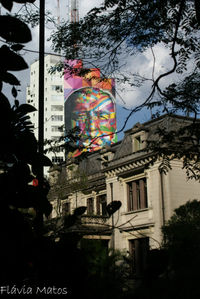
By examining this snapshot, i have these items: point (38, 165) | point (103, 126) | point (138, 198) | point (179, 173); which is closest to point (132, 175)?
point (138, 198)

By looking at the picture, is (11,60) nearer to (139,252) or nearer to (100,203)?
(139,252)

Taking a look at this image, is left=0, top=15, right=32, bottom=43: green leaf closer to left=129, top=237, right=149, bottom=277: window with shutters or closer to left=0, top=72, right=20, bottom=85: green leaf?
left=0, top=72, right=20, bottom=85: green leaf

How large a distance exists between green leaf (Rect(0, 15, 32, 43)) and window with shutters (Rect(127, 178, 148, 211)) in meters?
23.7

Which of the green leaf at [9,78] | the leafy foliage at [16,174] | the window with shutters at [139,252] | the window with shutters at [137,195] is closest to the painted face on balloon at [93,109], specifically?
the window with shutters at [137,195]

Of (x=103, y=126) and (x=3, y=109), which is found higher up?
(x=103, y=126)

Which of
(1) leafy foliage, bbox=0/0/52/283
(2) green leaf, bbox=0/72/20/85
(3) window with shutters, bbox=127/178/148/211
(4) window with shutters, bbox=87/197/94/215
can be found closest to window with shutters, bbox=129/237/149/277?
(3) window with shutters, bbox=127/178/148/211

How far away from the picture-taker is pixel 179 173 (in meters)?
24.5

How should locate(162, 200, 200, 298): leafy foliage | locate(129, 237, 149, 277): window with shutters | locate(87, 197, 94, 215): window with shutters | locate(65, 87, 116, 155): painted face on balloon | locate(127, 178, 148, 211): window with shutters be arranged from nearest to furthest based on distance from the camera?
locate(162, 200, 200, 298): leafy foliage → locate(129, 237, 149, 277): window with shutters → locate(127, 178, 148, 211): window with shutters → locate(87, 197, 94, 215): window with shutters → locate(65, 87, 116, 155): painted face on balloon

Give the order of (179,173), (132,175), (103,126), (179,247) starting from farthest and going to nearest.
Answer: (103,126) < (132,175) < (179,173) < (179,247)

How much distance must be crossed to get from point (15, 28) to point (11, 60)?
187 millimetres

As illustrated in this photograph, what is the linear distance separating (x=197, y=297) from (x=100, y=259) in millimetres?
1029

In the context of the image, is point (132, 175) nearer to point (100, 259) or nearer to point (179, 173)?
point (179, 173)

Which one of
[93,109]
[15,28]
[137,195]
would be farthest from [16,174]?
[93,109]

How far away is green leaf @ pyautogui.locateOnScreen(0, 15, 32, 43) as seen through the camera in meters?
2.21
